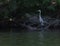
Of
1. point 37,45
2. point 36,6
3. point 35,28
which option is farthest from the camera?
point 36,6

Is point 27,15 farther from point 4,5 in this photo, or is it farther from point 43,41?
point 43,41

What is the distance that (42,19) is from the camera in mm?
18203

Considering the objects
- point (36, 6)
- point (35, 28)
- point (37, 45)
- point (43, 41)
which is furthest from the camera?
point (36, 6)

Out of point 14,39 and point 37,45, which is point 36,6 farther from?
point 37,45

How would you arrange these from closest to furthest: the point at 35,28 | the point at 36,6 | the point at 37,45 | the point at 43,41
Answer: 1. the point at 37,45
2. the point at 43,41
3. the point at 35,28
4. the point at 36,6

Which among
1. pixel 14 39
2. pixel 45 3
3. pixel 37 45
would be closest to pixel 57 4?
pixel 45 3

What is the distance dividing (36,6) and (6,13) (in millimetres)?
2088

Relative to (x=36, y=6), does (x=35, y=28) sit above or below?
below

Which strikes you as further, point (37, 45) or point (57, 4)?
point (57, 4)

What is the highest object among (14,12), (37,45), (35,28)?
(14,12)

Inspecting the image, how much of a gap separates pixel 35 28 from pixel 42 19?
1.05 m

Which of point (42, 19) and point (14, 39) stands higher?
point (42, 19)

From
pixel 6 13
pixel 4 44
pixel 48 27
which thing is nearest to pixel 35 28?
pixel 48 27

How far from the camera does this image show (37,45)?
12.0 m
